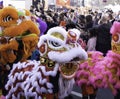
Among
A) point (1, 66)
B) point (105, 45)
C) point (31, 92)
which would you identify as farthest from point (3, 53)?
point (105, 45)

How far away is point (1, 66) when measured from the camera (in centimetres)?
511

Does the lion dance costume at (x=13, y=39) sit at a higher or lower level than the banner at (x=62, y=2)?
higher

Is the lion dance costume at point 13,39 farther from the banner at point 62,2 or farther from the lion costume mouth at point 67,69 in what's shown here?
the banner at point 62,2

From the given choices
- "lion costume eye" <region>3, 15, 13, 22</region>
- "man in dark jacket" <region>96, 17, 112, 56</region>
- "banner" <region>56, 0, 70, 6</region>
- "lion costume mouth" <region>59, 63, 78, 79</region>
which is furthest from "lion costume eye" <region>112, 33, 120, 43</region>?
"banner" <region>56, 0, 70, 6</region>

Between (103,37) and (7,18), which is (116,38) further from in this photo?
(103,37)

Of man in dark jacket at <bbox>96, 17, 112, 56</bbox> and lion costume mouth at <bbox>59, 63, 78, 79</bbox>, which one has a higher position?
lion costume mouth at <bbox>59, 63, 78, 79</bbox>

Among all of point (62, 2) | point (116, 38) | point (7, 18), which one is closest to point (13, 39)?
point (7, 18)

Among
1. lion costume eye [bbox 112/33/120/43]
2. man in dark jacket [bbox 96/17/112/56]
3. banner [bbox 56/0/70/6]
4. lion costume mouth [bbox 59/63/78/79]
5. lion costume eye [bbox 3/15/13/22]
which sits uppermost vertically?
lion costume eye [bbox 3/15/13/22]

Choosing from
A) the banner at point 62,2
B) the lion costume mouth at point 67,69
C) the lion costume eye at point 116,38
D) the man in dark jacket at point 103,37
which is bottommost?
the banner at point 62,2

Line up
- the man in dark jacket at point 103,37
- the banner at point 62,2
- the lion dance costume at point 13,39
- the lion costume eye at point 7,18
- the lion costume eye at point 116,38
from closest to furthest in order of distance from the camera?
the lion costume eye at point 116,38 → the lion dance costume at point 13,39 → the lion costume eye at point 7,18 → the man in dark jacket at point 103,37 → the banner at point 62,2

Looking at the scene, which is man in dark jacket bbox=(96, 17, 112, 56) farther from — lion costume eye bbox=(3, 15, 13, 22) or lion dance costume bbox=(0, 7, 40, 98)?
lion costume eye bbox=(3, 15, 13, 22)

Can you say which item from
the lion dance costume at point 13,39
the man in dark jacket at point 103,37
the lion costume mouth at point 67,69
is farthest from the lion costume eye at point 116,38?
the man in dark jacket at point 103,37

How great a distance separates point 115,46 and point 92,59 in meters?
0.51

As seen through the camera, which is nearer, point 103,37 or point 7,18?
point 7,18
